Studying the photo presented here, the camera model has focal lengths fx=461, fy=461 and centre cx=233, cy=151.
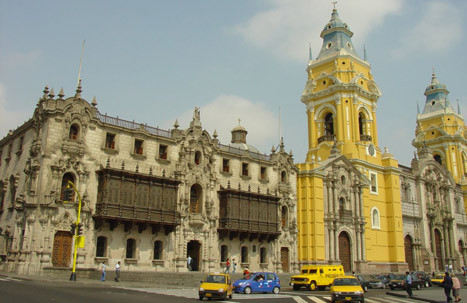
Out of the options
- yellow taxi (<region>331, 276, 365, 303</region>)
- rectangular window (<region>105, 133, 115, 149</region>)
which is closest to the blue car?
yellow taxi (<region>331, 276, 365, 303</region>)

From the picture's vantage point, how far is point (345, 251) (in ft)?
174

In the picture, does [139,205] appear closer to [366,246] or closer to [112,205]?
[112,205]

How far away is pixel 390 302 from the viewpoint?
24.0 metres

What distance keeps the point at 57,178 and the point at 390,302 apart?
24068 mm

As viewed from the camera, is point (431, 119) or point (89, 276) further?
point (431, 119)

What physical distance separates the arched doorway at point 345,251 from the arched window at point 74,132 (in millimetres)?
31570

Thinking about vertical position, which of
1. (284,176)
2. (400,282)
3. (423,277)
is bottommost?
(400,282)

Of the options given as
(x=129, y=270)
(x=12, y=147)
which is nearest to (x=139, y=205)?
(x=129, y=270)

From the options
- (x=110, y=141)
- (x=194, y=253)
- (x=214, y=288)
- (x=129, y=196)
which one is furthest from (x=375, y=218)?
Result: (x=214, y=288)

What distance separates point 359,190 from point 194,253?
77.2ft

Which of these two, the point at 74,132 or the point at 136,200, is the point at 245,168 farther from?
the point at 74,132

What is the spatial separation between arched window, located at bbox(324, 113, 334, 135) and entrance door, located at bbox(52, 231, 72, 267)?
3792 centimetres

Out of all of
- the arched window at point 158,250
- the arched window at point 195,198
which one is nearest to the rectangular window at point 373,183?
the arched window at point 195,198

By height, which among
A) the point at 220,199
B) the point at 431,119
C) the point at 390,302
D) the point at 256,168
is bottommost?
the point at 390,302
